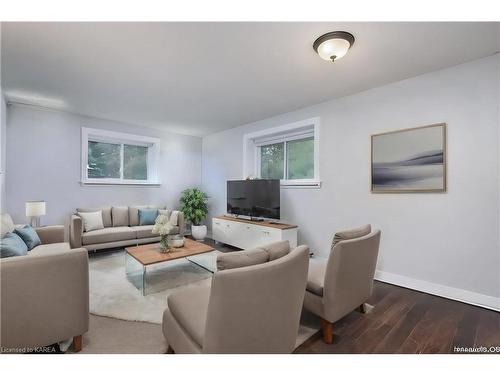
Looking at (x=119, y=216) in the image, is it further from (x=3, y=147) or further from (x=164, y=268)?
(x=3, y=147)

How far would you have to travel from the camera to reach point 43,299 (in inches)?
54.5

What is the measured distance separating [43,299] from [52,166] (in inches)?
137

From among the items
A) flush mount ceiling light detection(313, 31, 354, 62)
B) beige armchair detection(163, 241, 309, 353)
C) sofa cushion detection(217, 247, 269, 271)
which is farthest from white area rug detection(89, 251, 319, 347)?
flush mount ceiling light detection(313, 31, 354, 62)

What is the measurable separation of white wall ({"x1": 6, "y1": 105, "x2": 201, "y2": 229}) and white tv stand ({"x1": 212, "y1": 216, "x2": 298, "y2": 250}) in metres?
1.92

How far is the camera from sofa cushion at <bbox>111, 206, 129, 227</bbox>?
13.9ft

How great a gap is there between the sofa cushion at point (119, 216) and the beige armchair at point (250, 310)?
11.5ft

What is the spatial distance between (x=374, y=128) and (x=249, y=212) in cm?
235

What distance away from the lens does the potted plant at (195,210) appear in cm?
495

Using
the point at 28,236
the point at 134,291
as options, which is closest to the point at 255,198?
the point at 134,291

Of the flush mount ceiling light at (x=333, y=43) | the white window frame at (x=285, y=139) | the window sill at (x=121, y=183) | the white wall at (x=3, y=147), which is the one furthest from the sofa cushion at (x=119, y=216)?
the flush mount ceiling light at (x=333, y=43)

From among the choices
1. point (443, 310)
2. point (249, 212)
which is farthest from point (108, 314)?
point (443, 310)

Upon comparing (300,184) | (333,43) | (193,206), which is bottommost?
(193,206)

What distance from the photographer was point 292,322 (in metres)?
1.30
